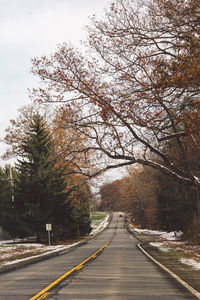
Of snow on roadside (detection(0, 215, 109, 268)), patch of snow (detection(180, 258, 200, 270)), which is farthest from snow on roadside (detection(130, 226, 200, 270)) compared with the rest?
snow on roadside (detection(0, 215, 109, 268))

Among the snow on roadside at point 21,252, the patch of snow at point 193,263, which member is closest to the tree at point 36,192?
the snow on roadside at point 21,252

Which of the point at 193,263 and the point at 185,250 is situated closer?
the point at 193,263

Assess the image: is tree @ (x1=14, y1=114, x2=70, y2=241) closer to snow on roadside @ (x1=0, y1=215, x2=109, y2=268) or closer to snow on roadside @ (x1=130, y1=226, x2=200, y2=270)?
snow on roadside @ (x1=0, y1=215, x2=109, y2=268)

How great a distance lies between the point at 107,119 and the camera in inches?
637

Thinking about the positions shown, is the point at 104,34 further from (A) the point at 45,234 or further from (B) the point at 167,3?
(A) the point at 45,234

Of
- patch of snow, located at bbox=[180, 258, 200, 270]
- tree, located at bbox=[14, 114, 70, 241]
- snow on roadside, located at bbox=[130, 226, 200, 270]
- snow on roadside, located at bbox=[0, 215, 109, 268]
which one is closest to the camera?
patch of snow, located at bbox=[180, 258, 200, 270]

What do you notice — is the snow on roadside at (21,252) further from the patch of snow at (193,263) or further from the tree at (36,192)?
the patch of snow at (193,263)

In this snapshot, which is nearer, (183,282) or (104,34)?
(183,282)

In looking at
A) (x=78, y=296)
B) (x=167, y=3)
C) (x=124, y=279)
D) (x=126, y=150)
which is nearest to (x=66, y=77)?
(x=126, y=150)

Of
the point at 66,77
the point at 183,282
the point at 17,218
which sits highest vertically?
the point at 66,77

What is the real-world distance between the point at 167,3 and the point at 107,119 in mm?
6367

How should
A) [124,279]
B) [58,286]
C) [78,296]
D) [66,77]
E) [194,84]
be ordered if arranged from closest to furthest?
[78,296] < [58,286] < [124,279] < [194,84] < [66,77]

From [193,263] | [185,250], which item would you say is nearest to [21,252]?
[185,250]

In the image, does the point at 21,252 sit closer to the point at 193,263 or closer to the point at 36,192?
the point at 36,192
